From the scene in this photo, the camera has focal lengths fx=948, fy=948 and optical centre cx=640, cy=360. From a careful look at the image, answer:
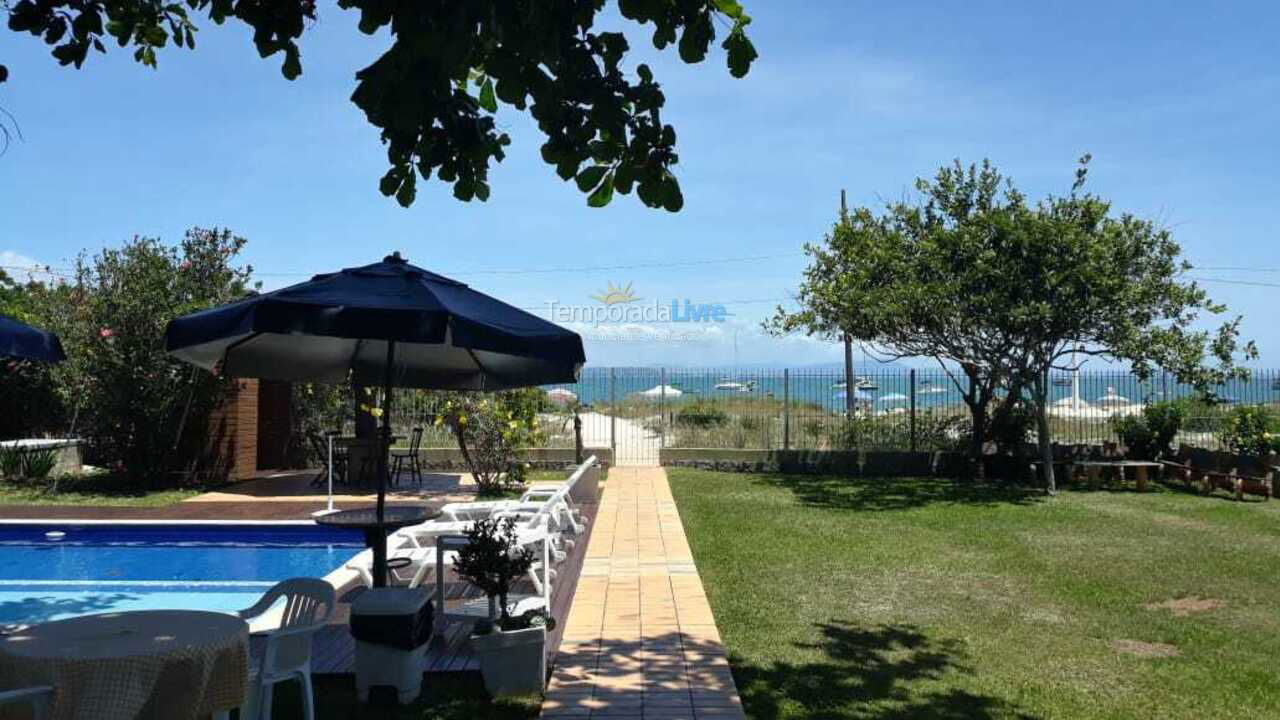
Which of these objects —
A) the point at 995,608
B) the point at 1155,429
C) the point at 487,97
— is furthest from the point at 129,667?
the point at 1155,429

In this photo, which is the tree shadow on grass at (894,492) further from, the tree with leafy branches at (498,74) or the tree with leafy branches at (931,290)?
the tree with leafy branches at (498,74)

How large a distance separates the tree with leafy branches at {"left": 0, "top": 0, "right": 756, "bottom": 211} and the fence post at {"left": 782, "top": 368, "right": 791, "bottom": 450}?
14.9 meters

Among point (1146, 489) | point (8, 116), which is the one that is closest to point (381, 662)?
point (8, 116)

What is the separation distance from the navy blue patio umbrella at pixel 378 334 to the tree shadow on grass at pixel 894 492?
24.5 feet

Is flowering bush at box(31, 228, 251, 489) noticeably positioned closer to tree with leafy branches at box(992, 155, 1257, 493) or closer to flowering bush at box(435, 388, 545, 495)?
flowering bush at box(435, 388, 545, 495)

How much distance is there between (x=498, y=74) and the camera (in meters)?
2.99

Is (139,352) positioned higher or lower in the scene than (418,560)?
higher

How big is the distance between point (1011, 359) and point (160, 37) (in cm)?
1332

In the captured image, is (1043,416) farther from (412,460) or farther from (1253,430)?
(412,460)

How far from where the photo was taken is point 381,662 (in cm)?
463

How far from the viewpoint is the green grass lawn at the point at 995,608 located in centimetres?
496

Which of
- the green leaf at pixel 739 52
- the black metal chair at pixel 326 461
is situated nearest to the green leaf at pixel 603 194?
the green leaf at pixel 739 52

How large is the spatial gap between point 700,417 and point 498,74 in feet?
54.1

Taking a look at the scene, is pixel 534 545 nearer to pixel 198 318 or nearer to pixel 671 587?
pixel 671 587
